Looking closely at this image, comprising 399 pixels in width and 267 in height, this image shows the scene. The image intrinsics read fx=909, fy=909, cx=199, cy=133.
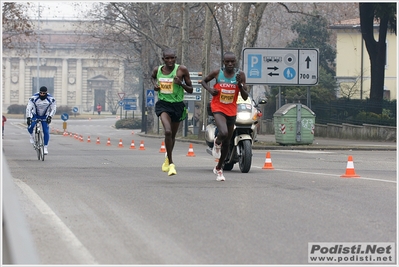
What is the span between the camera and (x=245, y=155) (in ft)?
48.3

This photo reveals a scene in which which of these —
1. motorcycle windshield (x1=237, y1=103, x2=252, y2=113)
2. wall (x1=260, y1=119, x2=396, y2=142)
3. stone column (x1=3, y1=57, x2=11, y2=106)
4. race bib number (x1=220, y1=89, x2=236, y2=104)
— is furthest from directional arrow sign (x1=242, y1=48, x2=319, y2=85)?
stone column (x1=3, y1=57, x2=11, y2=106)

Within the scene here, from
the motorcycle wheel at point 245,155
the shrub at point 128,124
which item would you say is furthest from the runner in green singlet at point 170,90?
the shrub at point 128,124

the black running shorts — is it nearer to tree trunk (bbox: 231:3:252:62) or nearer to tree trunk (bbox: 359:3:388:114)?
tree trunk (bbox: 231:3:252:62)

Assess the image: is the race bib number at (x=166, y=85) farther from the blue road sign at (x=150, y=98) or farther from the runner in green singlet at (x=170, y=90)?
the blue road sign at (x=150, y=98)

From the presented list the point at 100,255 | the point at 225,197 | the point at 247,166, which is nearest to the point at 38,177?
the point at 247,166

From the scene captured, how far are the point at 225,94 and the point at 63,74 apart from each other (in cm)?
12285

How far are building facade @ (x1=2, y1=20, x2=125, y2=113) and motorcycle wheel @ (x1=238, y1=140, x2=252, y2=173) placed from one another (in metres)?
114

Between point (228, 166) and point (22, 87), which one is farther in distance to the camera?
point (22, 87)

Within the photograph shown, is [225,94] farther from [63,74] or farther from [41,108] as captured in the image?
[63,74]

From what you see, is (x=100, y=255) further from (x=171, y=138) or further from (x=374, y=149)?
(x=374, y=149)

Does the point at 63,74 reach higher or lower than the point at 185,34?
lower

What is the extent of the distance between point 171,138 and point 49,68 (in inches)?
4829

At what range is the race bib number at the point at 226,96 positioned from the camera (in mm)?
12953

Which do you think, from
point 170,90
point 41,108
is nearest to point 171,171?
point 170,90
